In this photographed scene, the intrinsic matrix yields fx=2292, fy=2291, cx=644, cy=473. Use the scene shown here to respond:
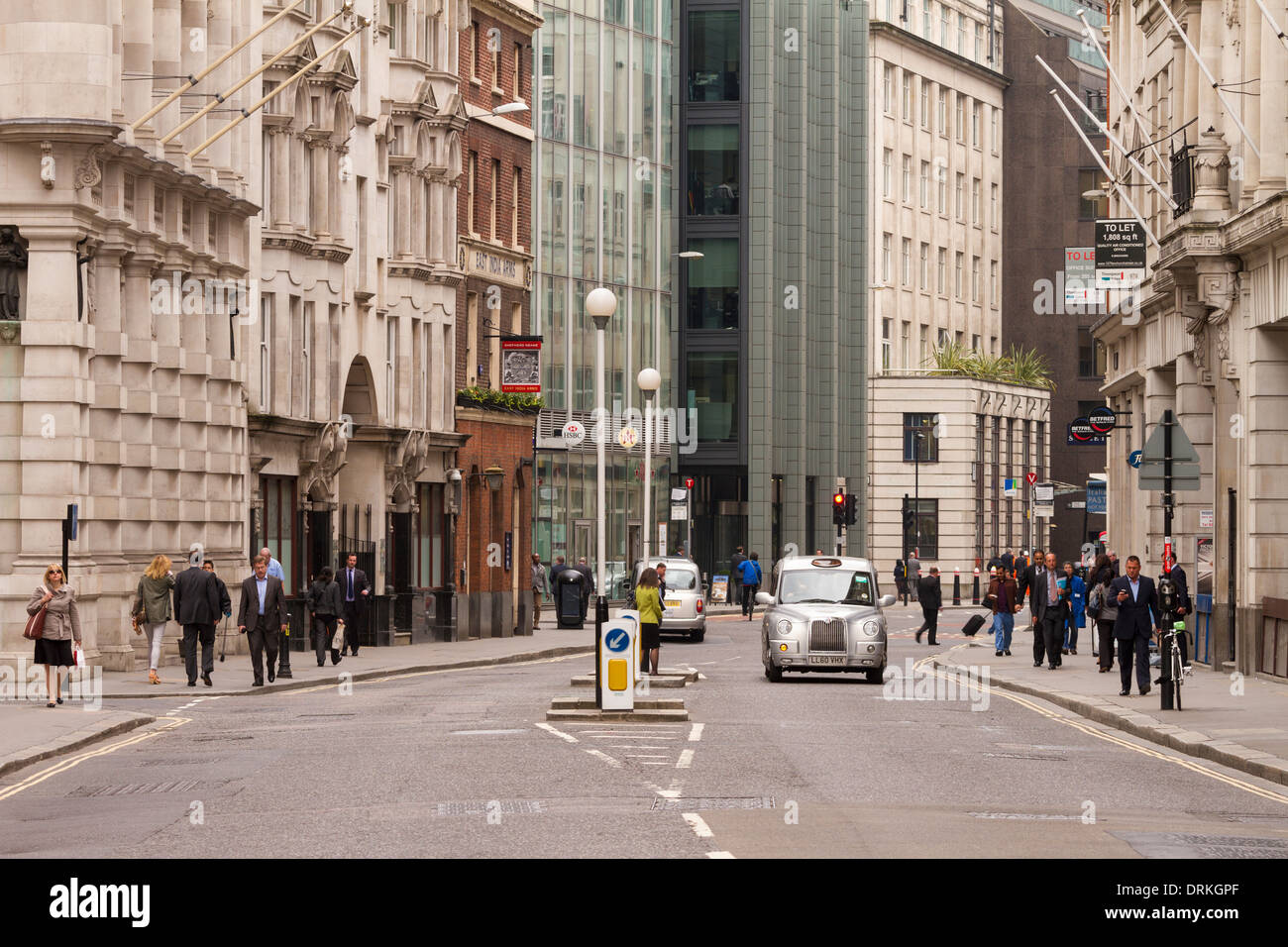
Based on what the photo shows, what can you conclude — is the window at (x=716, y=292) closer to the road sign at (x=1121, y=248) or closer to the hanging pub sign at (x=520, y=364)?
the hanging pub sign at (x=520, y=364)

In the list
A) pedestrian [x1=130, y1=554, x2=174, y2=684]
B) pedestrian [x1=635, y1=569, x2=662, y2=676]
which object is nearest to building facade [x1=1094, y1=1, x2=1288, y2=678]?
pedestrian [x1=635, y1=569, x2=662, y2=676]

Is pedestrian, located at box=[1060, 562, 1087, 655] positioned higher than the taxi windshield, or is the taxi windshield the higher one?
the taxi windshield

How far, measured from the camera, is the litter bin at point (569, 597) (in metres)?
61.2

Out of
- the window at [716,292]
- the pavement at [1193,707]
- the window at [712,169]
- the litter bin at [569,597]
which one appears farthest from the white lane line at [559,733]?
the window at [712,169]

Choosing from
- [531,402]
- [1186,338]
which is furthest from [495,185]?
[1186,338]

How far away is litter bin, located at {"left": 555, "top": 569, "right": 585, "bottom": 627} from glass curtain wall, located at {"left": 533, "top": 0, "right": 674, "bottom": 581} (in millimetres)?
14176

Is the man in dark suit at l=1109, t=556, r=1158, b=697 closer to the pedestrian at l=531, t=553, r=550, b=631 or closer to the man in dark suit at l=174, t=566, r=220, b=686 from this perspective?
the man in dark suit at l=174, t=566, r=220, b=686

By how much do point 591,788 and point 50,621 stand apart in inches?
501

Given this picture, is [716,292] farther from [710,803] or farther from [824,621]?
[710,803]

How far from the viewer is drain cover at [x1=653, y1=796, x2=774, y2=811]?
1617 cm

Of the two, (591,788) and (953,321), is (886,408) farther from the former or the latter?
(591,788)

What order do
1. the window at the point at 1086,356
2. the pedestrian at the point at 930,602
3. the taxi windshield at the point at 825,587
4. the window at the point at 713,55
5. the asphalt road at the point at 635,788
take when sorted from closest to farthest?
the asphalt road at the point at 635,788 → the taxi windshield at the point at 825,587 → the pedestrian at the point at 930,602 → the window at the point at 713,55 → the window at the point at 1086,356

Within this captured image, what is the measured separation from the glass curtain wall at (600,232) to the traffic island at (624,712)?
166ft

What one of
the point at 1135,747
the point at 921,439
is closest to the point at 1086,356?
the point at 921,439
